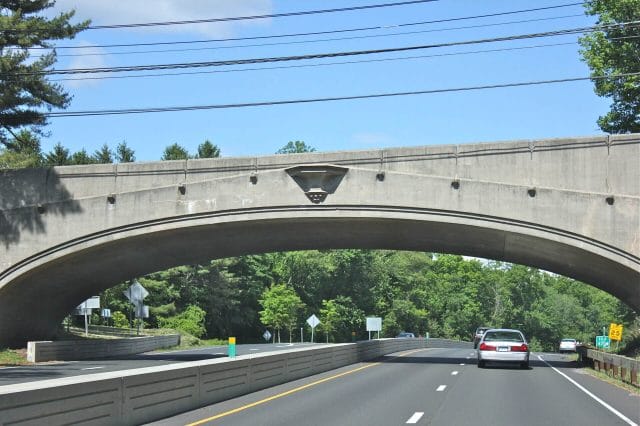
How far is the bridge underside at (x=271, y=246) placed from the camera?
31.2 meters

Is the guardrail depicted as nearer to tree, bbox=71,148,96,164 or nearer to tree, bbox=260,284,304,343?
tree, bbox=260,284,304,343

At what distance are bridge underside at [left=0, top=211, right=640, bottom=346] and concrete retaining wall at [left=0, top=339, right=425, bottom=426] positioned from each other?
1148 centimetres

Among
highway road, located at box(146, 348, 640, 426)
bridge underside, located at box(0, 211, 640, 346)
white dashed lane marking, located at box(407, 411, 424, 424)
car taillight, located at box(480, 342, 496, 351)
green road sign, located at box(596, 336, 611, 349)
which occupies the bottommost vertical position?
green road sign, located at box(596, 336, 611, 349)

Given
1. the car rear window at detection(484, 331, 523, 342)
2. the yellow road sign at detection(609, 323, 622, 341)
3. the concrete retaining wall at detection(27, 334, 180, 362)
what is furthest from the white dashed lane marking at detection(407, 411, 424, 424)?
the yellow road sign at detection(609, 323, 622, 341)

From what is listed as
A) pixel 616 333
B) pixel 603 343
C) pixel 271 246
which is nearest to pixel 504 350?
pixel 616 333

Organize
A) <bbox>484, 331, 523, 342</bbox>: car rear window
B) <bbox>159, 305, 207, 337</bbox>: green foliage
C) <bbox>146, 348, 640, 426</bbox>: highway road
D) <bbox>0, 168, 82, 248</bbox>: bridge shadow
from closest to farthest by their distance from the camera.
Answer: <bbox>146, 348, 640, 426</bbox>: highway road, <bbox>484, 331, 523, 342</bbox>: car rear window, <bbox>0, 168, 82, 248</bbox>: bridge shadow, <bbox>159, 305, 207, 337</bbox>: green foliage

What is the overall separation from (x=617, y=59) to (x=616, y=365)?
22747mm

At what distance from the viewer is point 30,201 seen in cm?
3400

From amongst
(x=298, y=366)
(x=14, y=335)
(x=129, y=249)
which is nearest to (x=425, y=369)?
(x=298, y=366)

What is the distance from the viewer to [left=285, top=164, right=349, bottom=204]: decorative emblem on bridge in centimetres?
3181

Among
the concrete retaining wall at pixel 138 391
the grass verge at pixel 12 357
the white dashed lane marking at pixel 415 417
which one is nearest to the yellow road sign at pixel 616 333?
the concrete retaining wall at pixel 138 391

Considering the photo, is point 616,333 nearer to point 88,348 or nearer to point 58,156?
point 88,348

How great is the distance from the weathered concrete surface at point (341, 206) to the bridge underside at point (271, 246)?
9cm

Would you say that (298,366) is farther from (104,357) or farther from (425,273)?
(425,273)
